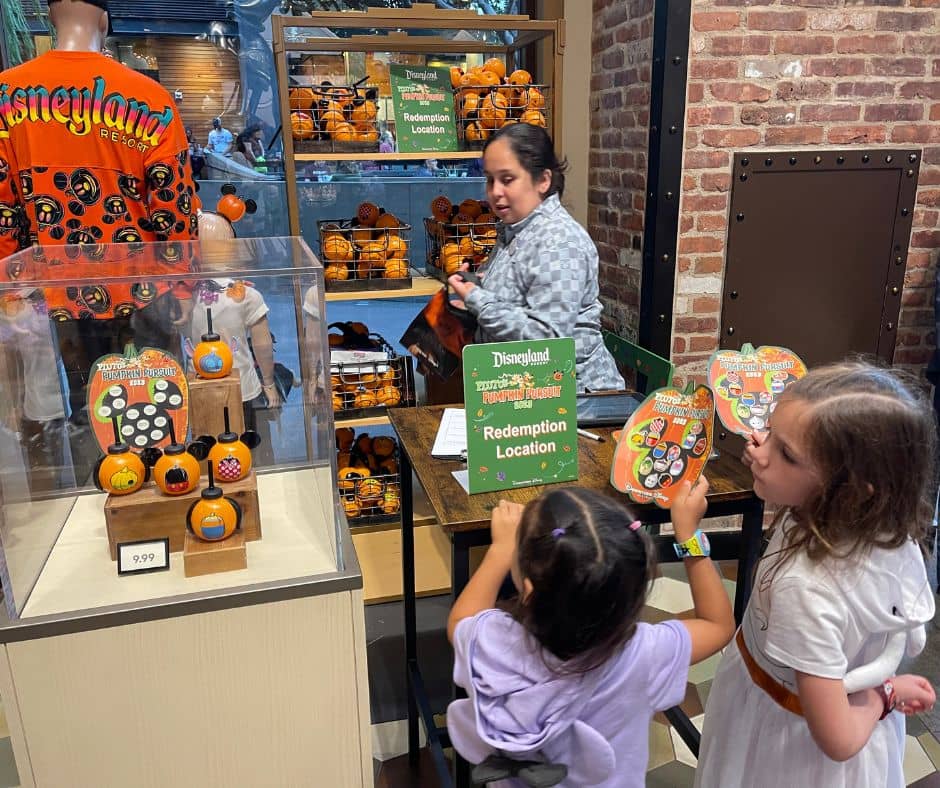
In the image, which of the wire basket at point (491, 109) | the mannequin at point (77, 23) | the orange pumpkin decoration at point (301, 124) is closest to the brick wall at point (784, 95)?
the wire basket at point (491, 109)

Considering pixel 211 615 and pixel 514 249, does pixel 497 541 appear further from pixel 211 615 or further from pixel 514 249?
pixel 514 249

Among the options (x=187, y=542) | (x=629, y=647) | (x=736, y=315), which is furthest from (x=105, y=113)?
(x=736, y=315)

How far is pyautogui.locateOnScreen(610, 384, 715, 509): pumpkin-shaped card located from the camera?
1418 mm

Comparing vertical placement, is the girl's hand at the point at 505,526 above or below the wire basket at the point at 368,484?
above

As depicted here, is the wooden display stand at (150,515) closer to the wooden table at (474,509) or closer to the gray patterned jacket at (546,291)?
the wooden table at (474,509)

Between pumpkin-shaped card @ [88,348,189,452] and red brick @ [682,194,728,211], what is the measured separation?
1.92 metres

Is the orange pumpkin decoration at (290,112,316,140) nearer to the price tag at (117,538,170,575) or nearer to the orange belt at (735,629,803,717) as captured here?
the price tag at (117,538,170,575)

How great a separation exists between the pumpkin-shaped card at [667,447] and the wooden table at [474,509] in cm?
5

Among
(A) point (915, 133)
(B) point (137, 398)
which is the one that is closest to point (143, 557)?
(B) point (137, 398)

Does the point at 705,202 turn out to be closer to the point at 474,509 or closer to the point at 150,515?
the point at 474,509

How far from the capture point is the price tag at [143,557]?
4.14ft

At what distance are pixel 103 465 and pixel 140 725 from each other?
1.37ft

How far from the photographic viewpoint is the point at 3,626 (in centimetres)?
111

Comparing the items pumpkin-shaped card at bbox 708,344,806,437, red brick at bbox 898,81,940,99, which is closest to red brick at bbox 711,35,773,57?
red brick at bbox 898,81,940,99
